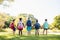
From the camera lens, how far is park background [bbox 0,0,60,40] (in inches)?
175

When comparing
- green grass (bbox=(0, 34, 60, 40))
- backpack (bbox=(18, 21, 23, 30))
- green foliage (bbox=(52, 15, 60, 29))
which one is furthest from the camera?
green foliage (bbox=(52, 15, 60, 29))

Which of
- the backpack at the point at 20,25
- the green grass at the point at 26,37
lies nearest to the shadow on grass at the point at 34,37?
the green grass at the point at 26,37

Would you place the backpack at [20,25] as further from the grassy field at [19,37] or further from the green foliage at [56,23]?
the green foliage at [56,23]

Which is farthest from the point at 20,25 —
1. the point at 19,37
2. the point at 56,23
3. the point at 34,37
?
the point at 56,23

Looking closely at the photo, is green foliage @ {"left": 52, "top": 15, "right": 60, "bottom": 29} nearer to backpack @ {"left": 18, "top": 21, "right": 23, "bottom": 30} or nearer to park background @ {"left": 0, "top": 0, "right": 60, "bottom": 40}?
park background @ {"left": 0, "top": 0, "right": 60, "bottom": 40}

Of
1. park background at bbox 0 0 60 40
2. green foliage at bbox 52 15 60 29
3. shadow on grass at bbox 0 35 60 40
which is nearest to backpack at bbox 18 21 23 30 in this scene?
park background at bbox 0 0 60 40

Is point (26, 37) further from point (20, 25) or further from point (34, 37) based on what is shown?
point (20, 25)

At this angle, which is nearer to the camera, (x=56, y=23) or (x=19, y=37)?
(x=19, y=37)

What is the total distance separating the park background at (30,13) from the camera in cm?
445

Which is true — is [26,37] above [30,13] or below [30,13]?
below

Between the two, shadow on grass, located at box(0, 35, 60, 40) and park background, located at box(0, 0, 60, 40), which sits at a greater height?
park background, located at box(0, 0, 60, 40)

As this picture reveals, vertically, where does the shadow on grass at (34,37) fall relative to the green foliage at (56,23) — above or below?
below

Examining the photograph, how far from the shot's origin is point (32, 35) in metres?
4.54

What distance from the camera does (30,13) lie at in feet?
14.9
